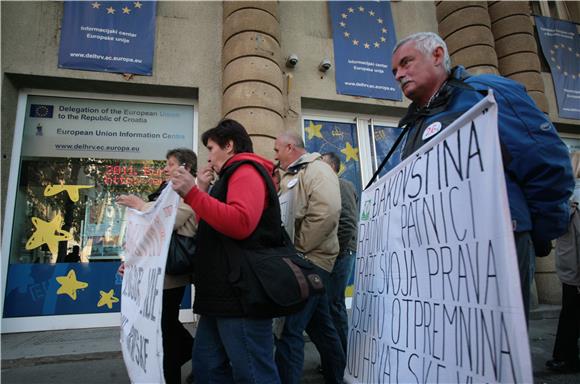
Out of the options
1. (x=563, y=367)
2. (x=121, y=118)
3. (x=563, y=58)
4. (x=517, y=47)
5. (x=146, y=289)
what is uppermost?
(x=563, y=58)

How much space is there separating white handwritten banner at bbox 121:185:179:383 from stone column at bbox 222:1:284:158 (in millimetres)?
2737

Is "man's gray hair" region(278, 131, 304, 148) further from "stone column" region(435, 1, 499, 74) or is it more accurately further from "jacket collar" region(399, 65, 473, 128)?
"stone column" region(435, 1, 499, 74)

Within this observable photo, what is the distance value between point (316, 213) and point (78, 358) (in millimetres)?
2897

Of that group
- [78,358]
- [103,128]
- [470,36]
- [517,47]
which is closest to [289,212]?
[78,358]

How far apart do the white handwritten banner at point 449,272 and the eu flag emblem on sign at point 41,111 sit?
508cm

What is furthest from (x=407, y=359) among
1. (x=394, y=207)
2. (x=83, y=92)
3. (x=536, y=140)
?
(x=83, y=92)

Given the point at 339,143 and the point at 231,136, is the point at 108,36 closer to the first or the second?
the point at 339,143

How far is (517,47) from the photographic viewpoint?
662cm

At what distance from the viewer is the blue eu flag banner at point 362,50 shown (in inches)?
236

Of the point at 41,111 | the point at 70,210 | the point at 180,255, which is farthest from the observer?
the point at 41,111

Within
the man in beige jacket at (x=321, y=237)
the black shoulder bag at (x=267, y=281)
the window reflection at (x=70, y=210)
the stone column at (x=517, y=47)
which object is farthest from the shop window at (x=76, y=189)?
the stone column at (x=517, y=47)

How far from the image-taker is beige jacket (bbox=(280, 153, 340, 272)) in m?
2.58

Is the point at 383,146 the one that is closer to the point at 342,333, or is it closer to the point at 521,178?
the point at 342,333

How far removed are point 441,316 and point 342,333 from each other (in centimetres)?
188
